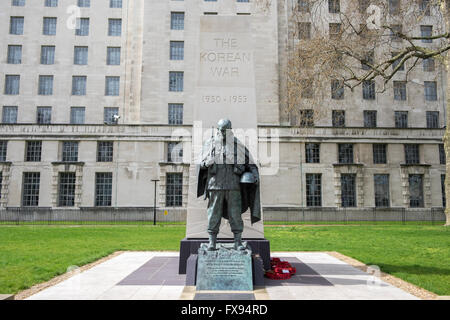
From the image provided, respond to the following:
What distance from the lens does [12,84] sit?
1431 inches

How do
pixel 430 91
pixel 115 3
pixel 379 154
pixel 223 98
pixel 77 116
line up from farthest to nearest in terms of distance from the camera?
pixel 430 91
pixel 115 3
pixel 77 116
pixel 379 154
pixel 223 98

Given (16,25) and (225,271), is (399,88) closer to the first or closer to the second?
(225,271)

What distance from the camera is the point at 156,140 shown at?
1316 inches

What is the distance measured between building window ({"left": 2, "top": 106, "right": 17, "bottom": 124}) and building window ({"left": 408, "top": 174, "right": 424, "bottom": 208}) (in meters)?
42.0

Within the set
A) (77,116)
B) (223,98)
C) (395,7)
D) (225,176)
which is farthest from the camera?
(77,116)

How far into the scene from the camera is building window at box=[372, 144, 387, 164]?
34.8m

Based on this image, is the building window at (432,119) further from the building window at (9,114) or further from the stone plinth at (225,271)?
the building window at (9,114)

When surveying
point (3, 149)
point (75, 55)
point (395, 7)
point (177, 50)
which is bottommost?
point (3, 149)

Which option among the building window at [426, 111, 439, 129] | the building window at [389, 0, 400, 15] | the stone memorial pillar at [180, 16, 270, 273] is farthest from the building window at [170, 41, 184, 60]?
the stone memorial pillar at [180, 16, 270, 273]

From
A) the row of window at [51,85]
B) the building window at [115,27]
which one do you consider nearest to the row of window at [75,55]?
the building window at [115,27]

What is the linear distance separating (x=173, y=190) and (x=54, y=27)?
2245cm

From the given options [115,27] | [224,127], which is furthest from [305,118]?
[115,27]

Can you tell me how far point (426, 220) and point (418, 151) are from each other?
7255 mm

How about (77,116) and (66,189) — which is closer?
(66,189)
